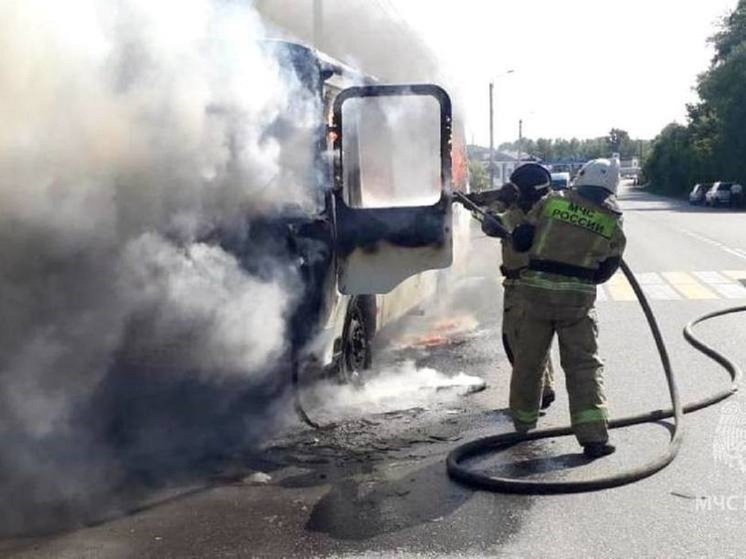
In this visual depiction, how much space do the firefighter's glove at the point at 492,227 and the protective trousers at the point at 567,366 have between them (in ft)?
1.65

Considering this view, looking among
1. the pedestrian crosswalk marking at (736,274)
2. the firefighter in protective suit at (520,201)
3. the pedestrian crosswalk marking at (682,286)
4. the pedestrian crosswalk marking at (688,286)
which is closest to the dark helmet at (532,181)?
the firefighter in protective suit at (520,201)

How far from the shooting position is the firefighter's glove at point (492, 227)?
20.5ft

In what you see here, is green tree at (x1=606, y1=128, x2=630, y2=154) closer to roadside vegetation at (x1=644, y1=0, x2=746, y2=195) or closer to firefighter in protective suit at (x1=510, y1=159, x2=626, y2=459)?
roadside vegetation at (x1=644, y1=0, x2=746, y2=195)

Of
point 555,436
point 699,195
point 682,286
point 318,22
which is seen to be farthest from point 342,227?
point 699,195

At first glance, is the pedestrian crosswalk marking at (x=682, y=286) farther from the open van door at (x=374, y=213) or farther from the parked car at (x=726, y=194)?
the parked car at (x=726, y=194)

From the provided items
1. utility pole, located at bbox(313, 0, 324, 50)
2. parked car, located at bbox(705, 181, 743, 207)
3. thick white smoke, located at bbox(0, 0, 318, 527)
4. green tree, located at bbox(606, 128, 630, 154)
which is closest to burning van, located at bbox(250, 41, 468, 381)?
thick white smoke, located at bbox(0, 0, 318, 527)

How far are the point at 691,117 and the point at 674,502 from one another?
71172 millimetres

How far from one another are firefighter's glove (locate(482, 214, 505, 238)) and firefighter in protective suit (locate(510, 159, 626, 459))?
307mm

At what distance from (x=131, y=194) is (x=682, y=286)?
10092 millimetres

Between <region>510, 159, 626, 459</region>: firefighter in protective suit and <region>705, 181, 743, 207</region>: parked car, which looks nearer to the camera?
<region>510, 159, 626, 459</region>: firefighter in protective suit

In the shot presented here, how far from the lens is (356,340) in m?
7.52

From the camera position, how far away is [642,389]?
7477 mm

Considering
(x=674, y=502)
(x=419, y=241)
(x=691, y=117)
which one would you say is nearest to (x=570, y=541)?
(x=674, y=502)

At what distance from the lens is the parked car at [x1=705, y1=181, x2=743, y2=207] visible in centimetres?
4991
